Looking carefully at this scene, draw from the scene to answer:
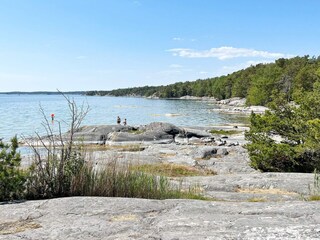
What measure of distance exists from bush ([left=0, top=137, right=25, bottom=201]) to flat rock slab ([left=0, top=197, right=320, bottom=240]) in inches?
35.6

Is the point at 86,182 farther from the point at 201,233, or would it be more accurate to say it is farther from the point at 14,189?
the point at 201,233

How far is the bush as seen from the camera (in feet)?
23.4

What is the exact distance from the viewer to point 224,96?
540ft

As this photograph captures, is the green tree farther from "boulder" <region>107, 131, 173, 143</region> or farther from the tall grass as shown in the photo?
"boulder" <region>107, 131, 173, 143</region>

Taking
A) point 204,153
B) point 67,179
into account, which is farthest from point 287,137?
point 67,179

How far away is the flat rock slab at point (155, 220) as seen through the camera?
4.70 meters

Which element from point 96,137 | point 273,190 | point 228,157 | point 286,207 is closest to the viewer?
point 286,207

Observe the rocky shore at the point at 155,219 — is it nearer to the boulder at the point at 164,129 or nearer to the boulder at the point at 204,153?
the boulder at the point at 204,153

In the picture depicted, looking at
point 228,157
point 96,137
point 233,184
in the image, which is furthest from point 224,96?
point 233,184

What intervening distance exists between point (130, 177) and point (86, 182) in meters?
0.99

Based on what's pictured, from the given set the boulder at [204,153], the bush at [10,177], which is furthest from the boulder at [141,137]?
the bush at [10,177]

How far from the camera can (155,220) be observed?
5.40 m

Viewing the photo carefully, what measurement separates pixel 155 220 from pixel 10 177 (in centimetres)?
351

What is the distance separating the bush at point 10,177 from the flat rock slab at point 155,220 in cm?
90
